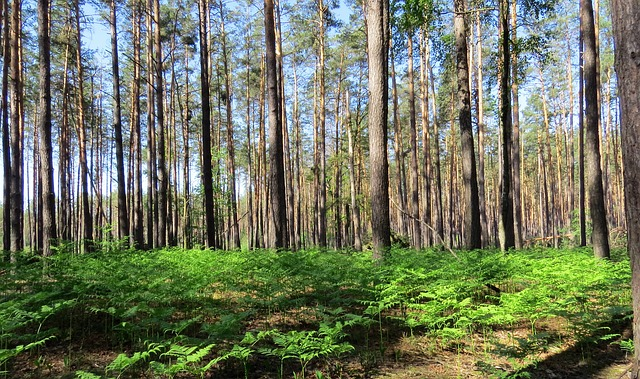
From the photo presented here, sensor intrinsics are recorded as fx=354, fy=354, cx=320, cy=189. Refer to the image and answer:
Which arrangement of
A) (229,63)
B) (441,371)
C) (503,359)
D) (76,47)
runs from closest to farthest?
(441,371), (503,359), (76,47), (229,63)

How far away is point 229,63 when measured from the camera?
30609 mm

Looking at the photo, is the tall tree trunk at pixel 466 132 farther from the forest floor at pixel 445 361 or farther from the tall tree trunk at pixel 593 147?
the forest floor at pixel 445 361

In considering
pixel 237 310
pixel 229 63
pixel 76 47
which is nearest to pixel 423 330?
pixel 237 310

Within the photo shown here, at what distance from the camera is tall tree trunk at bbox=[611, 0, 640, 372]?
110 inches

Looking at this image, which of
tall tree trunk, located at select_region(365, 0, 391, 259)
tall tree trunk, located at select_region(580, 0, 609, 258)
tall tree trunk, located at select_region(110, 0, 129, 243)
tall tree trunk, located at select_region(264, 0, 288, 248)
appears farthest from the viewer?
tall tree trunk, located at select_region(110, 0, 129, 243)

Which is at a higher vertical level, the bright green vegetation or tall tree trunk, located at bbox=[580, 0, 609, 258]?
tall tree trunk, located at bbox=[580, 0, 609, 258]

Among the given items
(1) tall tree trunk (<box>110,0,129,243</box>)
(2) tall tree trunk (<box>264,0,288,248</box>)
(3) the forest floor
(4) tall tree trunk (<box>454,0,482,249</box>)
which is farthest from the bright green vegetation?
(1) tall tree trunk (<box>110,0,129,243</box>)

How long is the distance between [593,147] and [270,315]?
1054 cm

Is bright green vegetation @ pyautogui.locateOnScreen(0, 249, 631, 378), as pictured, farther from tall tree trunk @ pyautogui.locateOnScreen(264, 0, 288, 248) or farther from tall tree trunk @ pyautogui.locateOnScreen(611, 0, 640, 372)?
tall tree trunk @ pyautogui.locateOnScreen(264, 0, 288, 248)

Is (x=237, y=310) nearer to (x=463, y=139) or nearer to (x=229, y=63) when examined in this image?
(x=463, y=139)

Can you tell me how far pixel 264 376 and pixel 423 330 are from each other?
8.70 ft

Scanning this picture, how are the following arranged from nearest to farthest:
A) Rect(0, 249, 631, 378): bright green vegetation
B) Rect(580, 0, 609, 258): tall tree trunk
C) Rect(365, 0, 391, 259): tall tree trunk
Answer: Rect(0, 249, 631, 378): bright green vegetation
Rect(365, 0, 391, 259): tall tree trunk
Rect(580, 0, 609, 258): tall tree trunk

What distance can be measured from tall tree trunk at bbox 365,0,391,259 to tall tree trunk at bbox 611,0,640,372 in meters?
4.63

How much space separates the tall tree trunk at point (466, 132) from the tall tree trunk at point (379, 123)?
15.2 feet
